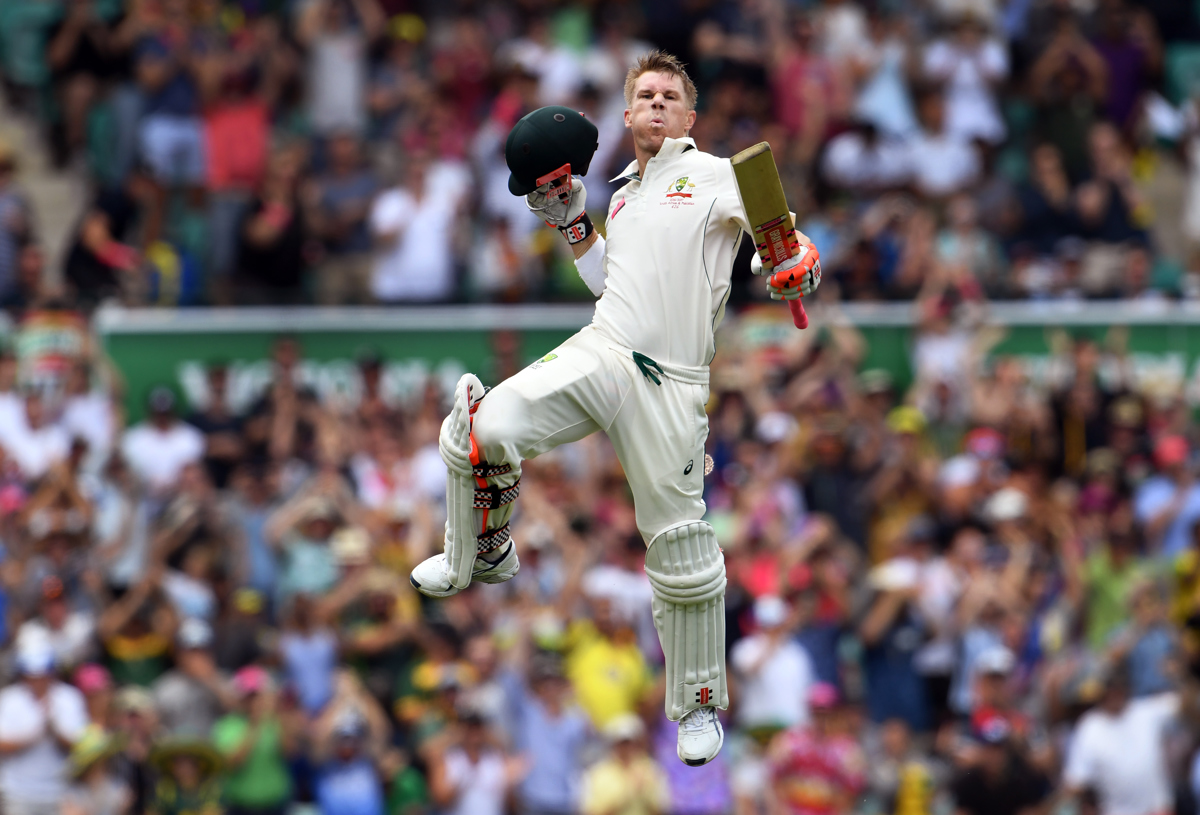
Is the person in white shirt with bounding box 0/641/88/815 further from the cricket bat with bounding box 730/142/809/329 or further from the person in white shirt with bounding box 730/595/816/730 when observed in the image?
the cricket bat with bounding box 730/142/809/329

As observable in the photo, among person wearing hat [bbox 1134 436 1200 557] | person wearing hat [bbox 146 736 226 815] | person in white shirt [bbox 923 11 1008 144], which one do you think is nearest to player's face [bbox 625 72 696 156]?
person wearing hat [bbox 146 736 226 815]

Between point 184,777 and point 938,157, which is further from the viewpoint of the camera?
point 938,157

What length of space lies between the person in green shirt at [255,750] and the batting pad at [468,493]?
581 cm

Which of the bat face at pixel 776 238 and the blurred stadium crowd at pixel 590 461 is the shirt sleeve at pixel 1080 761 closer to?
the blurred stadium crowd at pixel 590 461

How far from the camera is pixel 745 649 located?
13156 mm

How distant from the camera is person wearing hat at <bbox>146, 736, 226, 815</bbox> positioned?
1256 cm

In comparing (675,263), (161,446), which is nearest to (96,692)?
(161,446)

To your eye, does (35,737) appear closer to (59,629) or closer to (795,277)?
(59,629)

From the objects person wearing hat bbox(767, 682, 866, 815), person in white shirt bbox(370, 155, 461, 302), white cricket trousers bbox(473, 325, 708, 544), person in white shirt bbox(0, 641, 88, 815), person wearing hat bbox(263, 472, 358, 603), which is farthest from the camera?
person in white shirt bbox(370, 155, 461, 302)

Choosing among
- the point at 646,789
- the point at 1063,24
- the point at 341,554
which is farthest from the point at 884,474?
the point at 1063,24

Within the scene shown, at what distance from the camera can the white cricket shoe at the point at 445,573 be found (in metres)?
7.49

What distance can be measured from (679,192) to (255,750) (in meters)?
6.86

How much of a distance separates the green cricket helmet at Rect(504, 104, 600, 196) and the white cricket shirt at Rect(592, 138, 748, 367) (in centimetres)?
37

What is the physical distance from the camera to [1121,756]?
13109 mm
